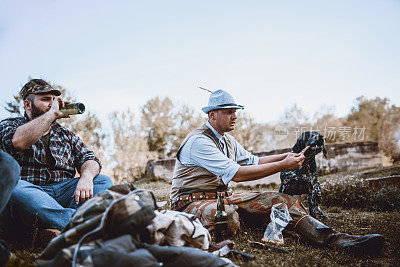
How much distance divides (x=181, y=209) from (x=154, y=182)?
6.76m

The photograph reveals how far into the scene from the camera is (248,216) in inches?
123

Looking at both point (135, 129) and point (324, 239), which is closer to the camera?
point (324, 239)

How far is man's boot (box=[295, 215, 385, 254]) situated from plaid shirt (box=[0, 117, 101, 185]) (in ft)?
7.62

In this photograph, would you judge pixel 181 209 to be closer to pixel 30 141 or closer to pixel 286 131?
pixel 30 141

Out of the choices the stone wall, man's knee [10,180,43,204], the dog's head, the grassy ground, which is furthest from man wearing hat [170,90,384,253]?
the stone wall

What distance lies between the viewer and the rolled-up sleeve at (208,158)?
9.85 ft

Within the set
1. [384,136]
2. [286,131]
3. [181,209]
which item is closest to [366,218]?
[181,209]

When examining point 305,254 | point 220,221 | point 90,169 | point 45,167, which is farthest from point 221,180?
point 45,167

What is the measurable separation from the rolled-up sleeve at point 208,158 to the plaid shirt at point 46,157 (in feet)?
3.48

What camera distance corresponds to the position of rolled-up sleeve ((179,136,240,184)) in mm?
3002

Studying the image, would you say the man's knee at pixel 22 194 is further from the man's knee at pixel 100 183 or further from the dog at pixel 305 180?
the dog at pixel 305 180

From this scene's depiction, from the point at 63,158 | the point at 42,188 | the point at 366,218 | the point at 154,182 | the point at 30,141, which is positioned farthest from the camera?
the point at 154,182

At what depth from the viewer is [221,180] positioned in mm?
3219

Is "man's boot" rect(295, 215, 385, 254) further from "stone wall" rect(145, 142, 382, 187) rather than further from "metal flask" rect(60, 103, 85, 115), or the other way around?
"stone wall" rect(145, 142, 382, 187)
